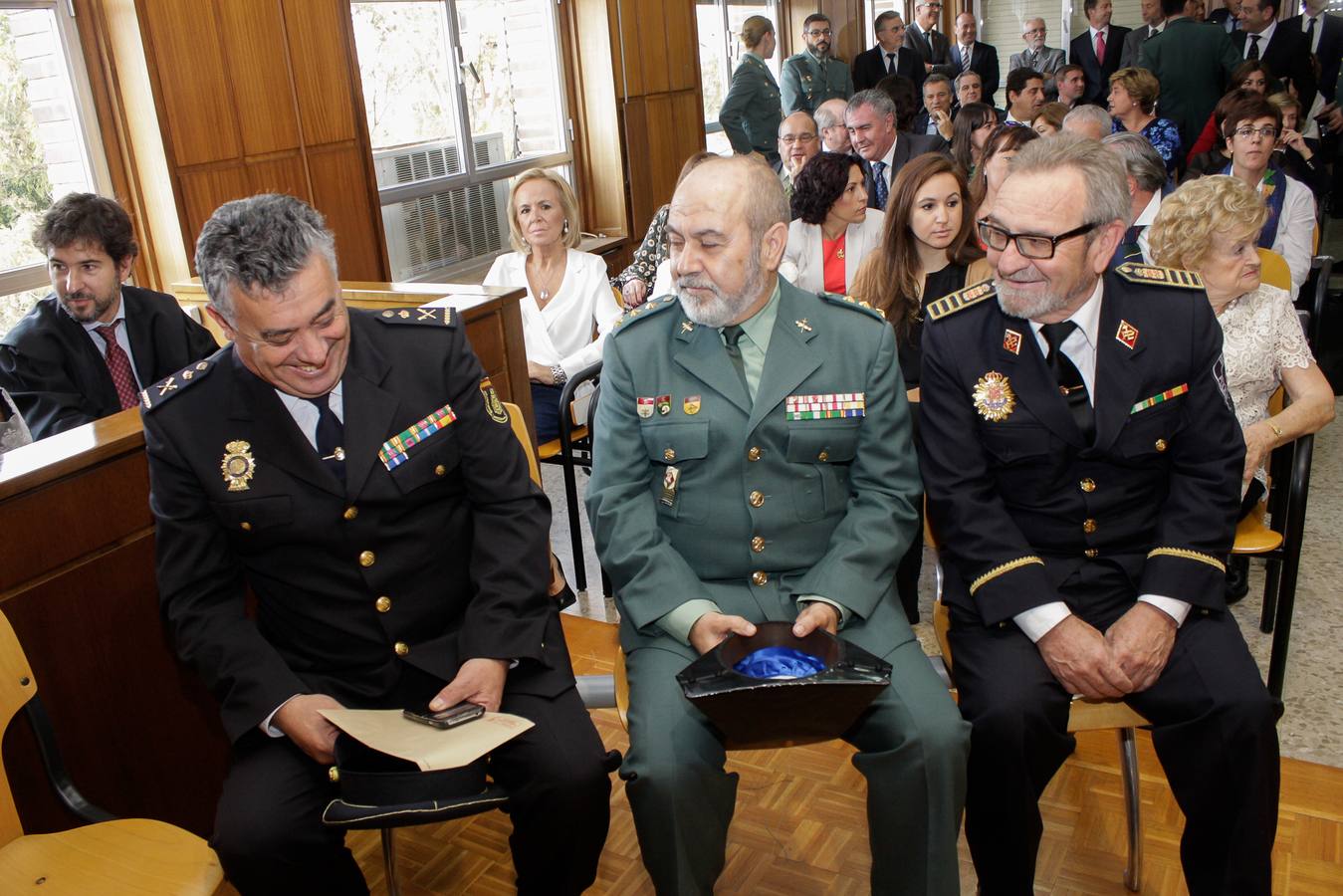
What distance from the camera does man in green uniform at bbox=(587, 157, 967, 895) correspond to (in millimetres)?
1911

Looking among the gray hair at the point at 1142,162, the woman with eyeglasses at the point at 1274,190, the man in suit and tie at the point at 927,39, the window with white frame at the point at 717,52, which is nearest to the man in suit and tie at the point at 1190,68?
the man in suit and tie at the point at 927,39

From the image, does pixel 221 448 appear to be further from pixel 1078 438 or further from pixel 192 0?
pixel 192 0

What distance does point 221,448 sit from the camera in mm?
1805

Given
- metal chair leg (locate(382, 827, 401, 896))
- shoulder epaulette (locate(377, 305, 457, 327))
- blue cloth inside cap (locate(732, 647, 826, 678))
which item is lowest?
metal chair leg (locate(382, 827, 401, 896))

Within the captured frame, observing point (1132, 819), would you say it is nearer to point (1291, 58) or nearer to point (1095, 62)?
point (1291, 58)

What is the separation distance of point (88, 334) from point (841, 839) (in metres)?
2.35

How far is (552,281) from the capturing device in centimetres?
384

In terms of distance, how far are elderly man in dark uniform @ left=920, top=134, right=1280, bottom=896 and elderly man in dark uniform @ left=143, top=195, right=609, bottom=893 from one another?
0.74 metres

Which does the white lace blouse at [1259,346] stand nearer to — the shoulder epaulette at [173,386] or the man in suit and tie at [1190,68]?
the shoulder epaulette at [173,386]

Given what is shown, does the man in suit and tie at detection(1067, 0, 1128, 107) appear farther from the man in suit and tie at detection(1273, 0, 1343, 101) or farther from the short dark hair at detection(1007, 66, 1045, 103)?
the short dark hair at detection(1007, 66, 1045, 103)

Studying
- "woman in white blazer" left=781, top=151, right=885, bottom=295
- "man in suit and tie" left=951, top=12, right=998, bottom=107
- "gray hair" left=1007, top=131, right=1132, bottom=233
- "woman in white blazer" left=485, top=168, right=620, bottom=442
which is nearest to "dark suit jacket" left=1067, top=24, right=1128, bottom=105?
"man in suit and tie" left=951, top=12, right=998, bottom=107

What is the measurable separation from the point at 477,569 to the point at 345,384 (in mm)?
409

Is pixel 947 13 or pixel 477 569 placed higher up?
A: pixel 947 13

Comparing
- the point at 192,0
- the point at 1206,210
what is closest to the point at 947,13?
the point at 192,0
